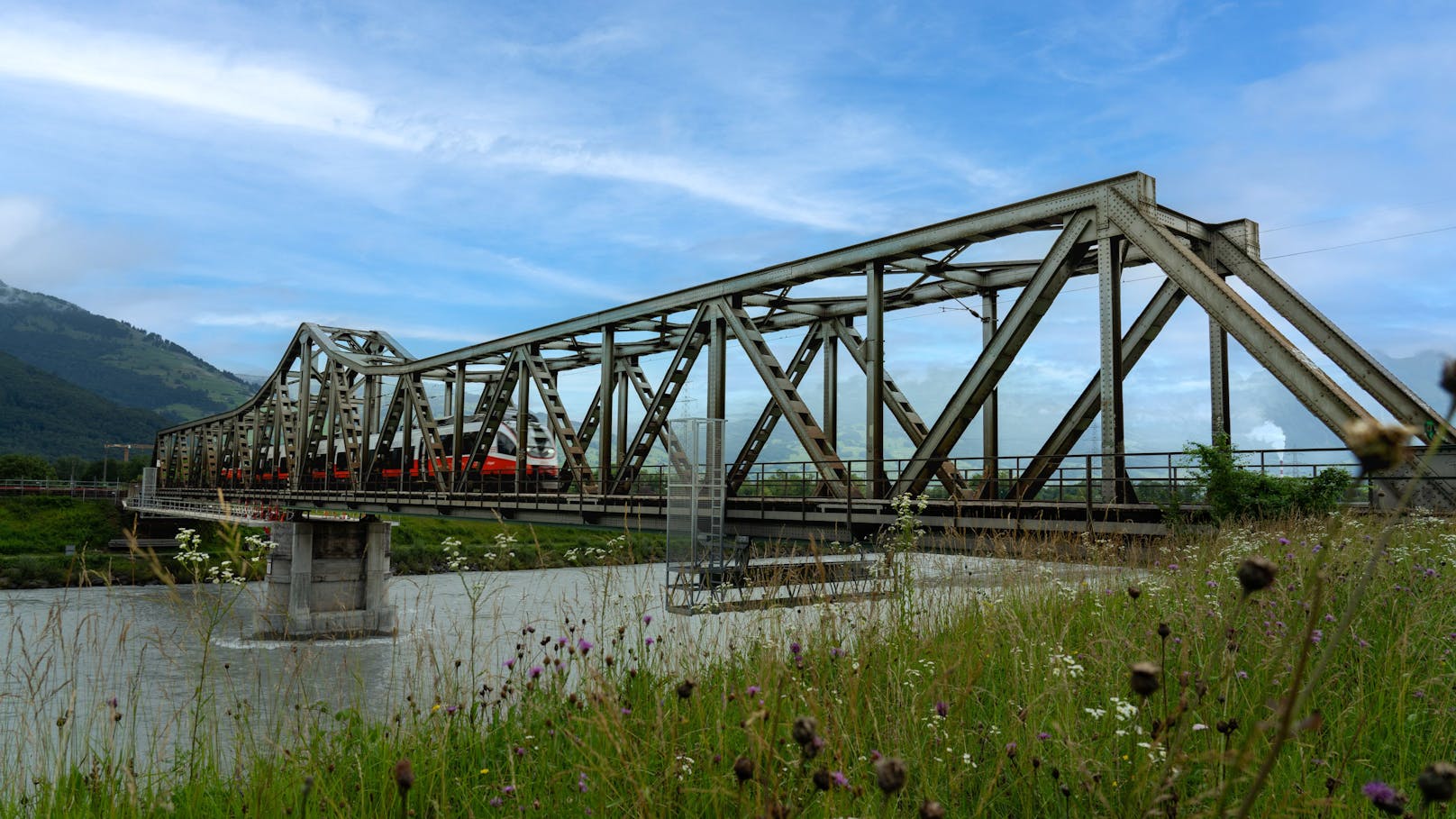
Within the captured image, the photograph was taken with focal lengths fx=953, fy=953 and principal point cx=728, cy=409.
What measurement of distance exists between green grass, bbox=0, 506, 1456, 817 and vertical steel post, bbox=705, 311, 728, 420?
47.3ft

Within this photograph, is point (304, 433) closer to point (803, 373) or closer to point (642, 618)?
point (803, 373)

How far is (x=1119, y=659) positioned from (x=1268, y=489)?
8.43 metres

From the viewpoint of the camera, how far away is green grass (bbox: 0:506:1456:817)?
11.1ft

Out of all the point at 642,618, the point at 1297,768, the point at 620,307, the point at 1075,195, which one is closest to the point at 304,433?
the point at 620,307

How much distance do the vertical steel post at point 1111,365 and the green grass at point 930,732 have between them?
675cm

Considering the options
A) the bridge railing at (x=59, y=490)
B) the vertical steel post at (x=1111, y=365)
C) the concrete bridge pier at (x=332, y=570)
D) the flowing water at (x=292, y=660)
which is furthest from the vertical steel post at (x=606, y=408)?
the bridge railing at (x=59, y=490)

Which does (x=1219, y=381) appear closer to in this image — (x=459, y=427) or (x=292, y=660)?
(x=292, y=660)

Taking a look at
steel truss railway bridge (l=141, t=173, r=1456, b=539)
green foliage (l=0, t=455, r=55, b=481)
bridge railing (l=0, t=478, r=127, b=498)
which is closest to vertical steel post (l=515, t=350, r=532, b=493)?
steel truss railway bridge (l=141, t=173, r=1456, b=539)

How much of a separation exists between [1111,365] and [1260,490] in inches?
102

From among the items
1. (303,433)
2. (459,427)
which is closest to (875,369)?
(459,427)

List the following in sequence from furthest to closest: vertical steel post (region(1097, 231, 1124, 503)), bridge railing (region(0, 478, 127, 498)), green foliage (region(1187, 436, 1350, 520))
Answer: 1. bridge railing (region(0, 478, 127, 498))
2. vertical steel post (region(1097, 231, 1124, 503))
3. green foliage (region(1187, 436, 1350, 520))

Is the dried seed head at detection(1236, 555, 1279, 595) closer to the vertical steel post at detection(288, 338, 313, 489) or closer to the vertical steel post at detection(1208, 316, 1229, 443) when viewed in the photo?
the vertical steel post at detection(1208, 316, 1229, 443)

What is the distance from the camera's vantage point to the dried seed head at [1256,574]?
124cm

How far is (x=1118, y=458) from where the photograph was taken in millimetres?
13391
